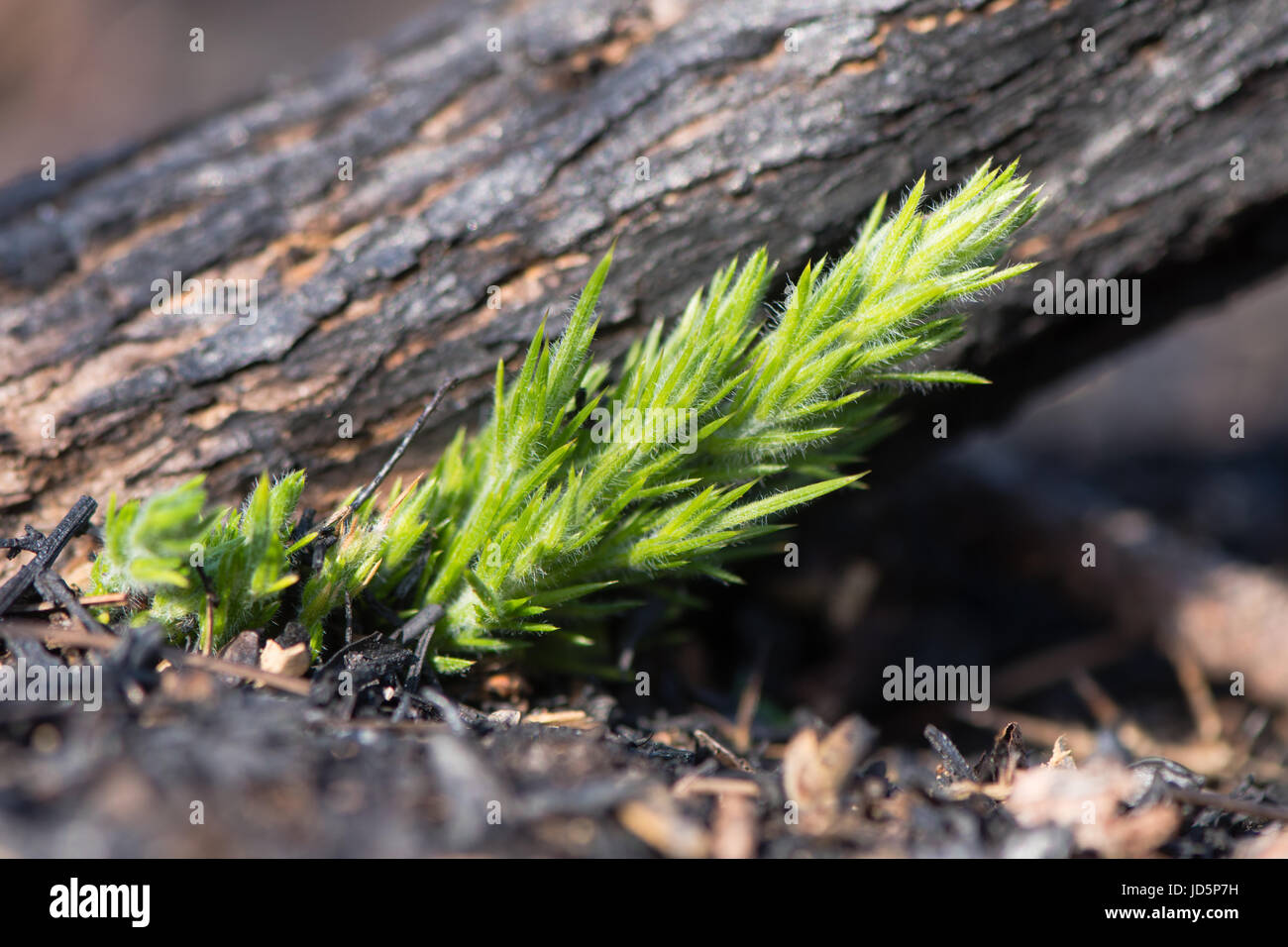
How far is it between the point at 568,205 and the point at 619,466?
76 centimetres

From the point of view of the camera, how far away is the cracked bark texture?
220 centimetres

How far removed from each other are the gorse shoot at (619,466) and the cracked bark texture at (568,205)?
339 mm

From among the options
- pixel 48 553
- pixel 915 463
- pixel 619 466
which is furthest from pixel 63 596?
pixel 915 463

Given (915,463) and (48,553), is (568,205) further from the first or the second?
(915,463)

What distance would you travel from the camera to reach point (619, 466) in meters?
1.87

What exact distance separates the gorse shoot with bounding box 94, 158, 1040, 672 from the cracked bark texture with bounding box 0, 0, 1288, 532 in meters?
0.34

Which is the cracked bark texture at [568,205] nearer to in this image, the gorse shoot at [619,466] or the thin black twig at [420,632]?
the gorse shoot at [619,466]

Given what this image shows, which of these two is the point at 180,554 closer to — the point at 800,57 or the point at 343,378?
the point at 343,378

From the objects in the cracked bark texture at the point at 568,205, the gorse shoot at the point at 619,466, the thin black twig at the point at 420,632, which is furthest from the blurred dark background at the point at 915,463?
the thin black twig at the point at 420,632

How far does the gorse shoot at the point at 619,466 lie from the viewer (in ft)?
5.81

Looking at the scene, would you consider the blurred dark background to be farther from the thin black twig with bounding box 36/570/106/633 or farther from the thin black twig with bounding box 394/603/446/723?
the thin black twig with bounding box 36/570/106/633

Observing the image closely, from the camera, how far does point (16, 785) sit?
117 cm
